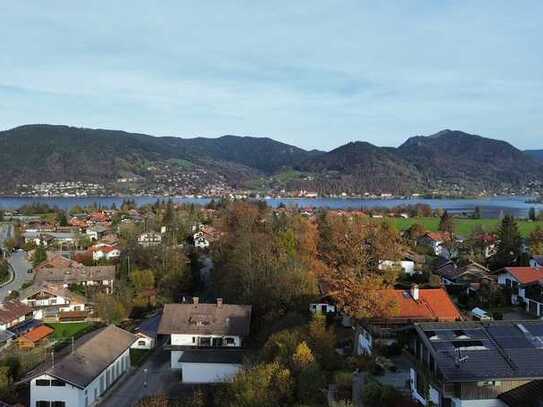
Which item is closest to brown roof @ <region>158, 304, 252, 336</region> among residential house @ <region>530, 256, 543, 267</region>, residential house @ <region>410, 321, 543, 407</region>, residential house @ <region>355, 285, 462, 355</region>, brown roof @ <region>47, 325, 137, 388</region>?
brown roof @ <region>47, 325, 137, 388</region>

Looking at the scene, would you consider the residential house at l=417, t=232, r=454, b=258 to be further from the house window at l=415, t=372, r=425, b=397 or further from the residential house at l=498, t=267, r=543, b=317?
the house window at l=415, t=372, r=425, b=397

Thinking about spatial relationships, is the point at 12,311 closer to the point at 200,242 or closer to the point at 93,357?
the point at 93,357

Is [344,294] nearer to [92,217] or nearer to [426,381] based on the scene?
[426,381]

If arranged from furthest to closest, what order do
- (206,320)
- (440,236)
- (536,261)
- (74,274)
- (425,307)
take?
(440,236), (74,274), (536,261), (206,320), (425,307)

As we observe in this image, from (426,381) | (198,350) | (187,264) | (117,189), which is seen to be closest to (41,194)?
(117,189)

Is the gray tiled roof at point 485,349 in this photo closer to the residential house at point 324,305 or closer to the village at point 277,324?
the village at point 277,324

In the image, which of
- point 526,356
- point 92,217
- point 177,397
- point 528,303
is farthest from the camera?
point 92,217

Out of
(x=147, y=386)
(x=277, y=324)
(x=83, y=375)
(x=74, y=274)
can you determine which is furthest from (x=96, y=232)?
(x=277, y=324)
